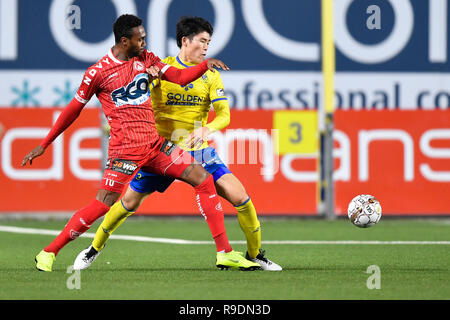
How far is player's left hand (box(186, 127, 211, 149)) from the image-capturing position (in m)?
7.62

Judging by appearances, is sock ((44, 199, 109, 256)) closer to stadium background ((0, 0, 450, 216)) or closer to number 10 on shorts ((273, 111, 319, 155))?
number 10 on shorts ((273, 111, 319, 155))

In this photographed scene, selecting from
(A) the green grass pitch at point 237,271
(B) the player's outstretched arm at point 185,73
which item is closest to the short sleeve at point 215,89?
(B) the player's outstretched arm at point 185,73

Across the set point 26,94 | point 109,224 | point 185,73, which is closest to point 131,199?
point 109,224

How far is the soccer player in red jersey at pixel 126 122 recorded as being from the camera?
24.6 feet

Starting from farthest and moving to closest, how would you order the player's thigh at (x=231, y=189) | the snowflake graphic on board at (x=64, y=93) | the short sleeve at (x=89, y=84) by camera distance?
the snowflake graphic on board at (x=64, y=93), the player's thigh at (x=231, y=189), the short sleeve at (x=89, y=84)

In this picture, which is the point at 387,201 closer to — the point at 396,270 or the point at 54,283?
the point at 396,270

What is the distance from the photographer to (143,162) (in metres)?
7.55

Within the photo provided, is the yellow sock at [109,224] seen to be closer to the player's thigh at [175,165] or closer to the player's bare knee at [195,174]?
the player's thigh at [175,165]

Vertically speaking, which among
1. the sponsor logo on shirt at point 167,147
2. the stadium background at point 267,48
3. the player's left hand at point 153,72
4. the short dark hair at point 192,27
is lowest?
the sponsor logo on shirt at point 167,147

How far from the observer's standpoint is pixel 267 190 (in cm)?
1361

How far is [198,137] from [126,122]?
58 centimetres

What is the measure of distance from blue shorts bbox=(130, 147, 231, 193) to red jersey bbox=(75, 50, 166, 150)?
41cm

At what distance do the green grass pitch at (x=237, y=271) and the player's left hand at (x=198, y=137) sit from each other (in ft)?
3.39
